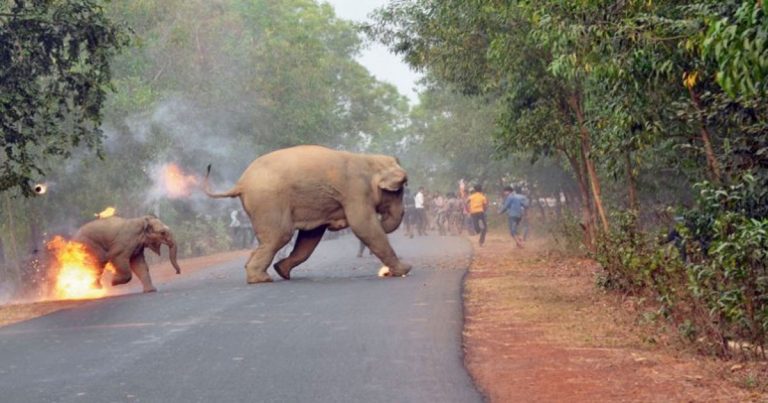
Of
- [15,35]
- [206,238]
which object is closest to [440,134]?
[206,238]

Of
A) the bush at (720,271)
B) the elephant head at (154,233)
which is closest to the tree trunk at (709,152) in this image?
the bush at (720,271)

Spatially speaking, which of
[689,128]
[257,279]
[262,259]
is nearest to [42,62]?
[262,259]

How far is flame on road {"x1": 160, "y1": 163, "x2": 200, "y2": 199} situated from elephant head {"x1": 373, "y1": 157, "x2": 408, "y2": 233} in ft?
48.5

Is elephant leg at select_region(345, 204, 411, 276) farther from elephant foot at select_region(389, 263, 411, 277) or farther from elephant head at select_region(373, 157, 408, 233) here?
elephant head at select_region(373, 157, 408, 233)

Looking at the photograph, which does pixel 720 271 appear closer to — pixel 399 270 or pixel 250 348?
pixel 250 348

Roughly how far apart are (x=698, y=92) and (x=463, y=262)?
1249 cm

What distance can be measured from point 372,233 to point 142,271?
12.3 feet

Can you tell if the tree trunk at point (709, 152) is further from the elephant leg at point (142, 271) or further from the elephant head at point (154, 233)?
the elephant head at point (154, 233)

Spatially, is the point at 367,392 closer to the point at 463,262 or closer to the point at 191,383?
the point at 191,383

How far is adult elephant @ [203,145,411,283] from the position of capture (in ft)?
59.6

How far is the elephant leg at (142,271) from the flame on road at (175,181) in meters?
14.1

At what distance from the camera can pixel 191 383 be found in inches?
328

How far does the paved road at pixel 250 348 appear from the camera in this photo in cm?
803

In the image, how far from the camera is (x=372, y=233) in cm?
1836
